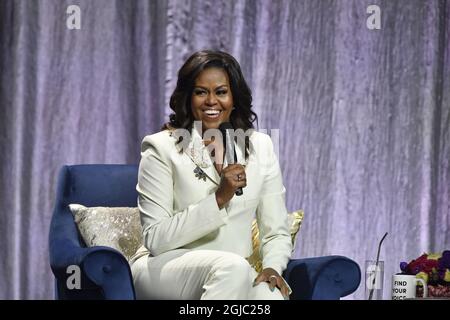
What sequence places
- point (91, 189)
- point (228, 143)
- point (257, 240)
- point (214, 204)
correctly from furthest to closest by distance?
point (91, 189) → point (257, 240) → point (228, 143) → point (214, 204)

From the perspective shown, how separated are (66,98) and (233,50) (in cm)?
86

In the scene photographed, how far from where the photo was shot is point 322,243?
455cm

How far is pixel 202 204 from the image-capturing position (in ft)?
9.43

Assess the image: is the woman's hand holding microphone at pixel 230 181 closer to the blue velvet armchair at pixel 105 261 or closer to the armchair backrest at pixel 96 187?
the blue velvet armchair at pixel 105 261

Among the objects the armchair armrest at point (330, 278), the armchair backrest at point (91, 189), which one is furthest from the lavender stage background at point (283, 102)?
the armchair armrest at point (330, 278)

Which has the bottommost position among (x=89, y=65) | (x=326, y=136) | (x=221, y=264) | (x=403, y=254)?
(x=403, y=254)

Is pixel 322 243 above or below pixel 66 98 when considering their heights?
below

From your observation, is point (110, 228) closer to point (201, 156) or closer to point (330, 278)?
point (201, 156)

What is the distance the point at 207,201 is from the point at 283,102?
173 cm

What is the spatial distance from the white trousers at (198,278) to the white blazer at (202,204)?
Result: 7 cm

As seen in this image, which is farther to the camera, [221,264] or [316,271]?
[316,271]

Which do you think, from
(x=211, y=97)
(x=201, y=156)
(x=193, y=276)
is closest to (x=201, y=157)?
(x=201, y=156)
